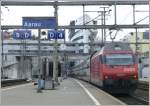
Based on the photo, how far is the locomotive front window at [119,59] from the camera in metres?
30.8

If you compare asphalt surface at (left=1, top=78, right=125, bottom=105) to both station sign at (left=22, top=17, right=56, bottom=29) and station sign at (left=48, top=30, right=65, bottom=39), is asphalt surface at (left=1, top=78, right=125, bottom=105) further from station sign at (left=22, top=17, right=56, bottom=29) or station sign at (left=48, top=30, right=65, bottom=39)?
station sign at (left=48, top=30, right=65, bottom=39)

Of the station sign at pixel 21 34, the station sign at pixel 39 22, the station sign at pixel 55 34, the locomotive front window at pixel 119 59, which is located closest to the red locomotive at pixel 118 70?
the locomotive front window at pixel 119 59

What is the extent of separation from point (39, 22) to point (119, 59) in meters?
8.91

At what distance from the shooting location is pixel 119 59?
101 feet

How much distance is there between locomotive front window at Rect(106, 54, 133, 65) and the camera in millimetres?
30750

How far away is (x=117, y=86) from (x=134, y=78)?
3.77 ft

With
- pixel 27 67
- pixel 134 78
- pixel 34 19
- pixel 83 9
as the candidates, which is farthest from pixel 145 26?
pixel 27 67

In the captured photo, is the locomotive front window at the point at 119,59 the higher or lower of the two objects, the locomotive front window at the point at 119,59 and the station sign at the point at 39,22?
the lower

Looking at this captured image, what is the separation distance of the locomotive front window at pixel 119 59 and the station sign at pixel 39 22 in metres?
7.42

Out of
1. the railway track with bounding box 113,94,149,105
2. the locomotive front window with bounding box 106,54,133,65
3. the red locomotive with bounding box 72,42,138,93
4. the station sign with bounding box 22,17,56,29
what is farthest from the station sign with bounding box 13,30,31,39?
the locomotive front window with bounding box 106,54,133,65

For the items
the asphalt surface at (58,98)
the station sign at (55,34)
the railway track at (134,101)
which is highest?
the station sign at (55,34)

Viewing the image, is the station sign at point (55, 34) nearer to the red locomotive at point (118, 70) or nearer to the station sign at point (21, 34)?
the station sign at point (21, 34)

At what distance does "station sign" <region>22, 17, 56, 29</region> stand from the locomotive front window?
742 cm

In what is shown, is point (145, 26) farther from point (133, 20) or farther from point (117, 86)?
point (117, 86)
